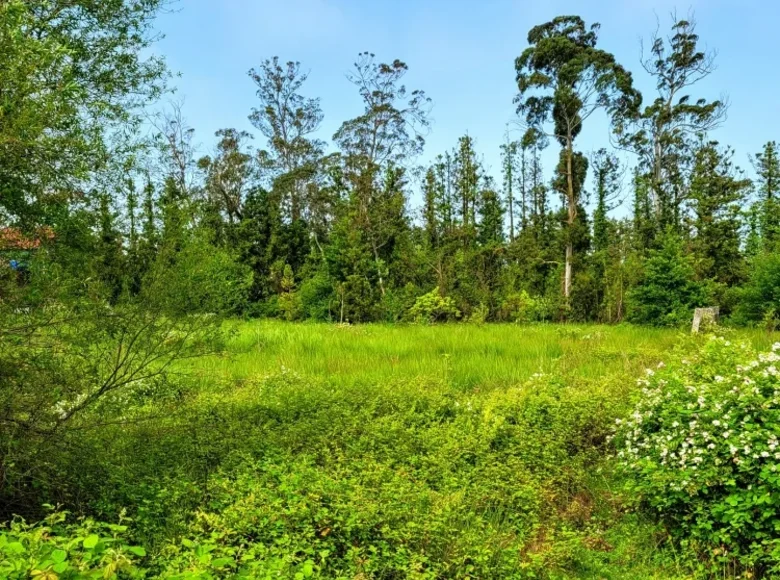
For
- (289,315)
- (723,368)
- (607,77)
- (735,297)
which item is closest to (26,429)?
(723,368)

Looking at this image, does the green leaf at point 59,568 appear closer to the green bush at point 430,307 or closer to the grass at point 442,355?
the grass at point 442,355

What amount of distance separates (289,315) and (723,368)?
1534cm

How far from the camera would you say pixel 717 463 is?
3.72 meters

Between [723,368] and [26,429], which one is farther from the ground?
[723,368]

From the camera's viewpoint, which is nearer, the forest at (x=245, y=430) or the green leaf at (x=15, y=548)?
the green leaf at (x=15, y=548)

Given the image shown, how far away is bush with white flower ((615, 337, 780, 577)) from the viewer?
138 inches

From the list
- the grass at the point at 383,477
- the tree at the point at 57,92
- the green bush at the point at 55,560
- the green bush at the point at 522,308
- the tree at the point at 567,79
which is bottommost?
the grass at the point at 383,477

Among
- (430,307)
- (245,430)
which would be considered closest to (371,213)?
(430,307)

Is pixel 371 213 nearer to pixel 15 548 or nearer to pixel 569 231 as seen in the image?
pixel 569 231

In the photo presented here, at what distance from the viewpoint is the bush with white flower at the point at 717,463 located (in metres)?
3.49

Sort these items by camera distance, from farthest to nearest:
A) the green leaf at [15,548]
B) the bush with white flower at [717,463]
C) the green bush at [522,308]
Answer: the green bush at [522,308] → the bush with white flower at [717,463] → the green leaf at [15,548]

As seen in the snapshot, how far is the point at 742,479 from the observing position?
12.0 ft

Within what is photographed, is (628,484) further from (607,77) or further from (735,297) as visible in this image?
(607,77)

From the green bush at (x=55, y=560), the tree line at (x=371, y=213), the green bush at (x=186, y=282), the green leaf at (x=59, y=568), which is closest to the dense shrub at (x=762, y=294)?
the tree line at (x=371, y=213)
